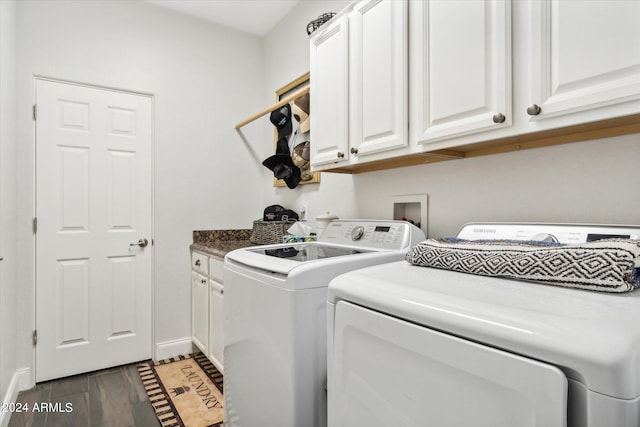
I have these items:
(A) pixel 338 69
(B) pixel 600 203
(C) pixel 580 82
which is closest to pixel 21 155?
(A) pixel 338 69

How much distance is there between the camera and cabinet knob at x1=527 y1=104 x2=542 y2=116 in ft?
3.18

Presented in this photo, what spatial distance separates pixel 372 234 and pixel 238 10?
2.28 metres

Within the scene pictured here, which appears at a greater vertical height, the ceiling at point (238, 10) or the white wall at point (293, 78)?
the ceiling at point (238, 10)

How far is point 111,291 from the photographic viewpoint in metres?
2.52

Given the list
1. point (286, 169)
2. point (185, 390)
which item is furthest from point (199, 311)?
point (286, 169)

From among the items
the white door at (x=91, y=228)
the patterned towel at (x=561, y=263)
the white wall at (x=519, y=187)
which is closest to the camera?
the patterned towel at (x=561, y=263)

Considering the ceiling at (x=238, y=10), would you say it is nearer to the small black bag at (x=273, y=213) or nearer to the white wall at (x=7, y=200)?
the white wall at (x=7, y=200)

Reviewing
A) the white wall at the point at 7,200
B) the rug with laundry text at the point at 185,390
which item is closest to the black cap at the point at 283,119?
the white wall at the point at 7,200

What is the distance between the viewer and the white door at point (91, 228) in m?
2.31

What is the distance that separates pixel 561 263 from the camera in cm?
73

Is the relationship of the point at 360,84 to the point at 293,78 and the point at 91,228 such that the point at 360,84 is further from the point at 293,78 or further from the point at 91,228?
the point at 91,228

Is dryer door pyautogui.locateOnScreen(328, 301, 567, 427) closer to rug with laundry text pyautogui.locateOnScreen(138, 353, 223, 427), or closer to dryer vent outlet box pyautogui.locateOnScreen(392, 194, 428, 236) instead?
dryer vent outlet box pyautogui.locateOnScreen(392, 194, 428, 236)

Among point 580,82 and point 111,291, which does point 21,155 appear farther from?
point 580,82

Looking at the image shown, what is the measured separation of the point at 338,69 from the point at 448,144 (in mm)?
767
